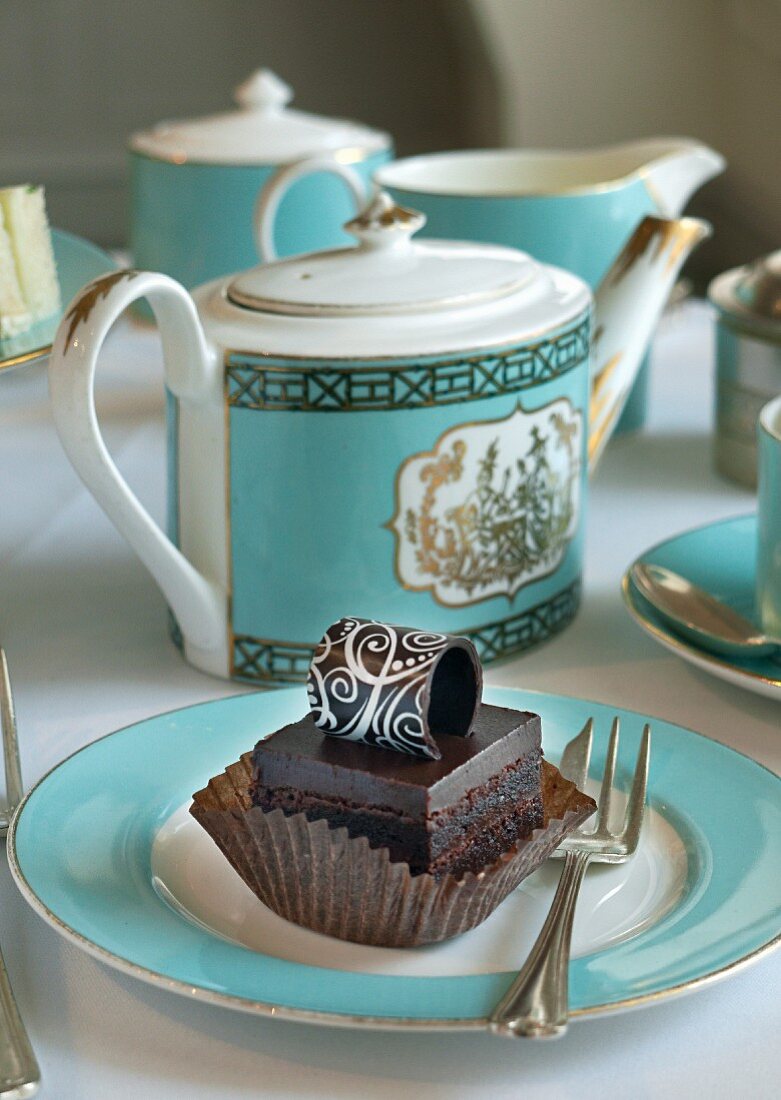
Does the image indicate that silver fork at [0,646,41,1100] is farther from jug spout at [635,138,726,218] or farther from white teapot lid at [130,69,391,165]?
white teapot lid at [130,69,391,165]

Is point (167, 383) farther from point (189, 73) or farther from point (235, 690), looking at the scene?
point (189, 73)

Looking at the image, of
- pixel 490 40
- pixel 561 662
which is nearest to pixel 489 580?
pixel 561 662

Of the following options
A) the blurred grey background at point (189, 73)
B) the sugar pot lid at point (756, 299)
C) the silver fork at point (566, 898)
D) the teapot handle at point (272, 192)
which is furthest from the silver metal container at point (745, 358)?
the blurred grey background at point (189, 73)

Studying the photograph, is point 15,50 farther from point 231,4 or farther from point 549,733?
point 549,733

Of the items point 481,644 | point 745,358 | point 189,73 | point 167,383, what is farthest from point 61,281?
point 189,73

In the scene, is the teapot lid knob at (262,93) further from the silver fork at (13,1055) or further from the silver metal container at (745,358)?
the silver fork at (13,1055)

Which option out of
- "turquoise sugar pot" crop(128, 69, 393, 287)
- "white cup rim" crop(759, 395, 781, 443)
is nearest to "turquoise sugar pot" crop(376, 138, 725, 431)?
"turquoise sugar pot" crop(128, 69, 393, 287)
